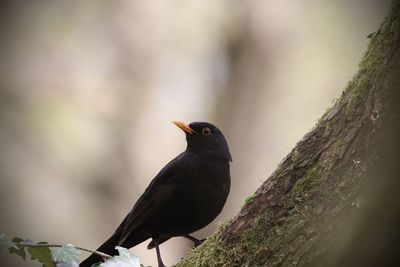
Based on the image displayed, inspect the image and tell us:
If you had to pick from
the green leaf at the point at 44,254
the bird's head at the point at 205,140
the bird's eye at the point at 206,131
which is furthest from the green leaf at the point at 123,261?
the bird's eye at the point at 206,131

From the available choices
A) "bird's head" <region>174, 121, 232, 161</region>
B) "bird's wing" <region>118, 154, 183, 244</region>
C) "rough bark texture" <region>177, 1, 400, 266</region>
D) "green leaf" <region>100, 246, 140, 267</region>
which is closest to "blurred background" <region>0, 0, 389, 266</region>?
"bird's head" <region>174, 121, 232, 161</region>

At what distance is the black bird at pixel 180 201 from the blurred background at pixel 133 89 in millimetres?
3106

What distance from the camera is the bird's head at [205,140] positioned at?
461 centimetres

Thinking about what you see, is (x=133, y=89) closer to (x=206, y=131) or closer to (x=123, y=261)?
(x=206, y=131)

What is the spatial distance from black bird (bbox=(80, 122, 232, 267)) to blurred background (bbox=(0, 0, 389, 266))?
3.11 meters

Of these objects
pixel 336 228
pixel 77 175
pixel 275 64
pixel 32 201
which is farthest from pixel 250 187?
pixel 336 228

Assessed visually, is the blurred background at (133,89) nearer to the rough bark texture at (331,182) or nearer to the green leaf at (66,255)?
the rough bark texture at (331,182)

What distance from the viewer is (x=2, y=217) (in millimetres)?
8266

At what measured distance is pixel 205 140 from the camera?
15.5 ft

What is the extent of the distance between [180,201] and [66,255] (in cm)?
191

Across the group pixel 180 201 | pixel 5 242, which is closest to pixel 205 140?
pixel 180 201

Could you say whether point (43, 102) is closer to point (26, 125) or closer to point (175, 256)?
point (26, 125)

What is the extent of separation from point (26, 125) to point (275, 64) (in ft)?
12.8

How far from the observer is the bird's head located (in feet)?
15.1
